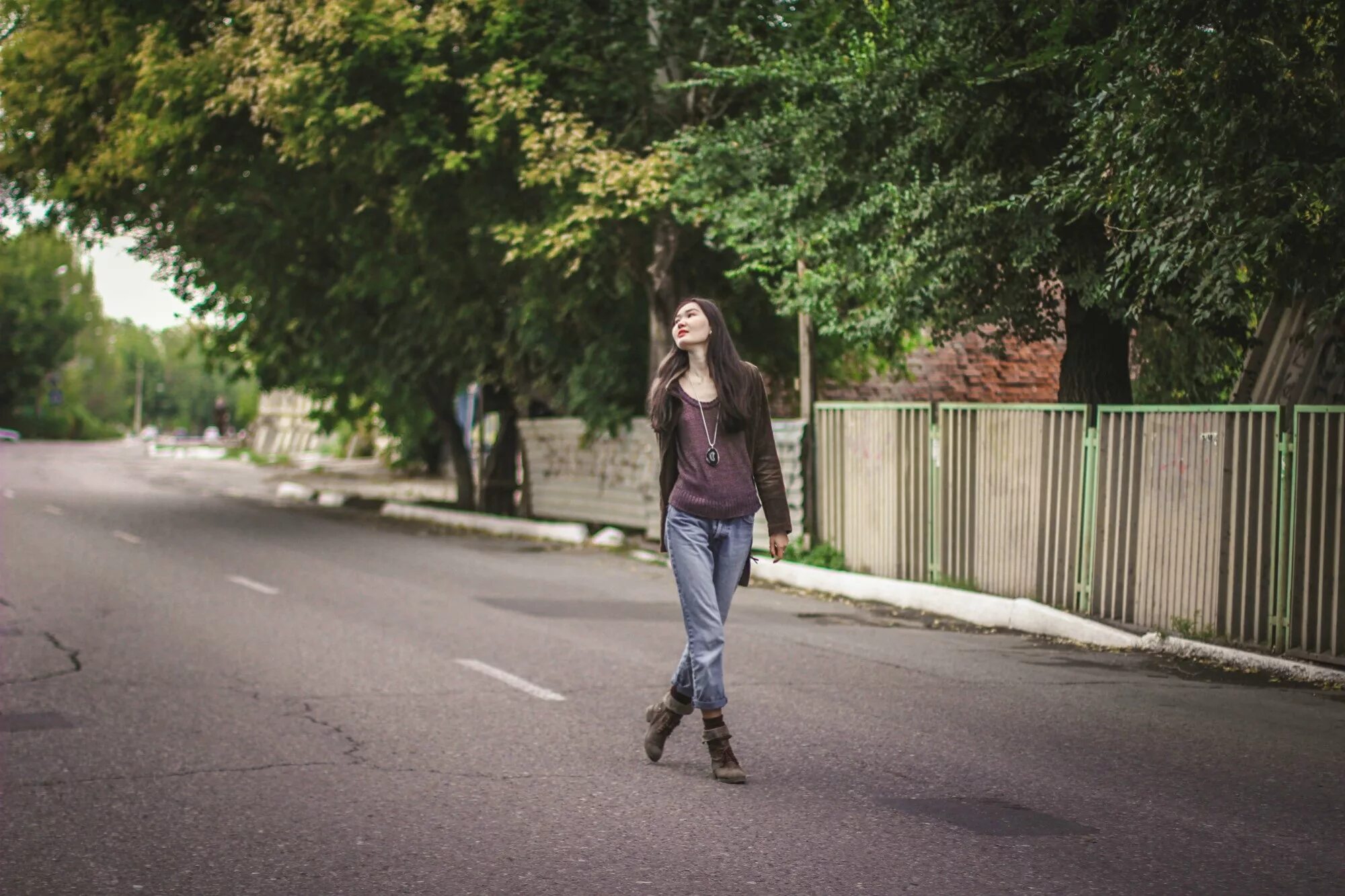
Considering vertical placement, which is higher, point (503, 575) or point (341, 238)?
point (341, 238)

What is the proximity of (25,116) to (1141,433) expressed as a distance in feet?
61.0

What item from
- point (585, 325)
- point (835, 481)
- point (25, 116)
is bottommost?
point (835, 481)

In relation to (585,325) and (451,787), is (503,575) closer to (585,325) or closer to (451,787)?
(585,325)

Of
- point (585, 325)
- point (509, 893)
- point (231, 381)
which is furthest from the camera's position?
point (231, 381)

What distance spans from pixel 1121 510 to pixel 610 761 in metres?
6.45

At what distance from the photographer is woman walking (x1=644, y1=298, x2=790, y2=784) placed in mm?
6461

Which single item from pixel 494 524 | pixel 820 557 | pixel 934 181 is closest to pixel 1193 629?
pixel 934 181

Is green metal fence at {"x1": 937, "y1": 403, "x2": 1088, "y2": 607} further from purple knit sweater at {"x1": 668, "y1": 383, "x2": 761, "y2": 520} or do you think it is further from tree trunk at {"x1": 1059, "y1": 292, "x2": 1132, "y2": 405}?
purple knit sweater at {"x1": 668, "y1": 383, "x2": 761, "y2": 520}

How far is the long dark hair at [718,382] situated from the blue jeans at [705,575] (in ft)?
1.32

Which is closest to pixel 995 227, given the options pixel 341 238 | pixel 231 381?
pixel 341 238

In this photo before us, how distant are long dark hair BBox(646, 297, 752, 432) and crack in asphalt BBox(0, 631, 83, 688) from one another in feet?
15.7

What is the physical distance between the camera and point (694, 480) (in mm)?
6477

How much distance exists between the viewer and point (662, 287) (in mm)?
20703

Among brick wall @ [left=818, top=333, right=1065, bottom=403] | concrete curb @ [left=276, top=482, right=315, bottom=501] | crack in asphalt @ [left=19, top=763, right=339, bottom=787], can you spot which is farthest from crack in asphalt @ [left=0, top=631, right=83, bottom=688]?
concrete curb @ [left=276, top=482, right=315, bottom=501]
